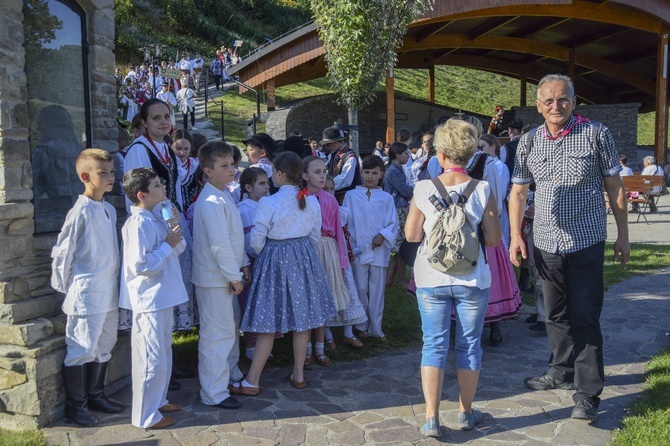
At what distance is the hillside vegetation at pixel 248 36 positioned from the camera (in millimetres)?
33969

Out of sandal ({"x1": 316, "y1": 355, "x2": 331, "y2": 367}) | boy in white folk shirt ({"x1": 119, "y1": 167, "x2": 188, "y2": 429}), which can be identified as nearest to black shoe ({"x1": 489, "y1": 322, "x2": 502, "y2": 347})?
sandal ({"x1": 316, "y1": 355, "x2": 331, "y2": 367})

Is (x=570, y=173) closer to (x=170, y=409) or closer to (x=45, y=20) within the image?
(x=170, y=409)

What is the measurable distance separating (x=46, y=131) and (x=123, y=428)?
88.8 inches

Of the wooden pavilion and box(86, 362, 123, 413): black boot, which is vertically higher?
the wooden pavilion

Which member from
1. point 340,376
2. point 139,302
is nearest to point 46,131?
point 139,302

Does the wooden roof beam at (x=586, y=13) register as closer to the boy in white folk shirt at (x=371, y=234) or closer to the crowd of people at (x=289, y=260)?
the boy in white folk shirt at (x=371, y=234)

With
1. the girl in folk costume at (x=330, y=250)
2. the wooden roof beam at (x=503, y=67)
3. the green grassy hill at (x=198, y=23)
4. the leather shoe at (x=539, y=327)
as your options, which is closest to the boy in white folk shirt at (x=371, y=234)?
the girl in folk costume at (x=330, y=250)

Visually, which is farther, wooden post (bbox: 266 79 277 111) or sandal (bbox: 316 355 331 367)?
wooden post (bbox: 266 79 277 111)

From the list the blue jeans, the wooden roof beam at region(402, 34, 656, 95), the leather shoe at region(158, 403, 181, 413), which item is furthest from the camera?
the wooden roof beam at region(402, 34, 656, 95)

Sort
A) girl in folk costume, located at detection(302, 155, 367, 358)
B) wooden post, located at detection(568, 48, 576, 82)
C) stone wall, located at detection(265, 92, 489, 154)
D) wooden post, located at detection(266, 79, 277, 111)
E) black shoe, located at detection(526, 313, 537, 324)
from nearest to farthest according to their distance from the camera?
girl in folk costume, located at detection(302, 155, 367, 358), black shoe, located at detection(526, 313, 537, 324), wooden post, located at detection(266, 79, 277, 111), stone wall, located at detection(265, 92, 489, 154), wooden post, located at detection(568, 48, 576, 82)

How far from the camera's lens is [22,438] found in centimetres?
383

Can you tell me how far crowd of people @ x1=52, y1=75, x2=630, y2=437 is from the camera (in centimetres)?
382

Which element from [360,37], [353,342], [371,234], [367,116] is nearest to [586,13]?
[360,37]

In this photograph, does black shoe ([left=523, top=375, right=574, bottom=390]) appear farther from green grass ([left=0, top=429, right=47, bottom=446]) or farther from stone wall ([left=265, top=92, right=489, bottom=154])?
stone wall ([left=265, top=92, right=489, bottom=154])
